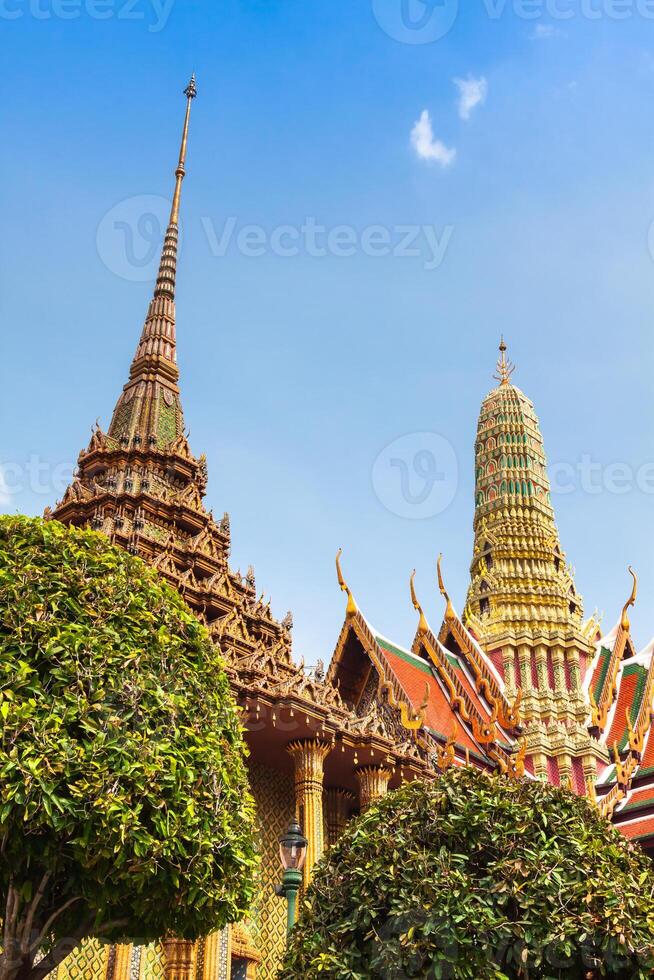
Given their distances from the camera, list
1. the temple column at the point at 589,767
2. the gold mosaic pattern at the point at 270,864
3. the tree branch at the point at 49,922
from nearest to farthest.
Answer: the tree branch at the point at 49,922 < the gold mosaic pattern at the point at 270,864 < the temple column at the point at 589,767

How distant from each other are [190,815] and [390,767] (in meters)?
10.6

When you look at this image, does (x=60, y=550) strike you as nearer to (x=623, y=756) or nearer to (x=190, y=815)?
(x=190, y=815)

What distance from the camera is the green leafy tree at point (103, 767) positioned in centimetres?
954

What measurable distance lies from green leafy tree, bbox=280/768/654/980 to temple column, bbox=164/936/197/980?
5997 mm

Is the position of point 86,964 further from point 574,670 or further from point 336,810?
point 574,670

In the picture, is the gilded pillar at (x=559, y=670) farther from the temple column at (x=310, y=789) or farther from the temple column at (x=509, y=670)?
the temple column at (x=310, y=789)

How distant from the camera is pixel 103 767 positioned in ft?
31.8

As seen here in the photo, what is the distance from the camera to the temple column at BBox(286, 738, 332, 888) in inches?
693

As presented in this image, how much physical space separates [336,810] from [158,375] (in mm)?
15455

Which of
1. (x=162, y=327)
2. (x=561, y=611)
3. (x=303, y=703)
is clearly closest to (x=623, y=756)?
(x=561, y=611)

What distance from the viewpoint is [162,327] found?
33094 millimetres

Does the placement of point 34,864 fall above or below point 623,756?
below

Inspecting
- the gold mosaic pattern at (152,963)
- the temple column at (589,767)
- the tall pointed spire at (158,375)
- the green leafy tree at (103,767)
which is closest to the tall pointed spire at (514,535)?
the temple column at (589,767)

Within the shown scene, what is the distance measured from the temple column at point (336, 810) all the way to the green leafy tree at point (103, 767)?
10359 mm
